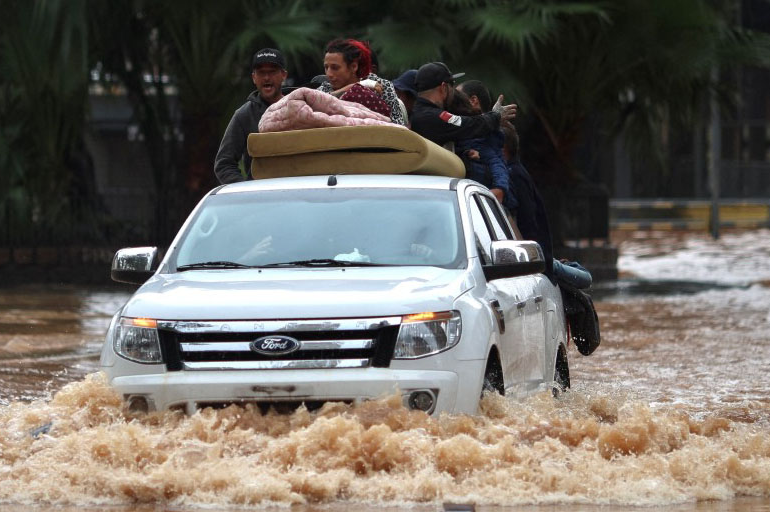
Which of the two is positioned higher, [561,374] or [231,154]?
[231,154]

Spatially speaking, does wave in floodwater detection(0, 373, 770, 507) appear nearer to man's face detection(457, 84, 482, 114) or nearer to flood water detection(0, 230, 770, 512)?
flood water detection(0, 230, 770, 512)

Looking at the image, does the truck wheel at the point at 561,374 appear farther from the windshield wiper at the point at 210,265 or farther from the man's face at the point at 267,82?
the man's face at the point at 267,82

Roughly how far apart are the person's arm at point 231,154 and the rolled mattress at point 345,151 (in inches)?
52.6

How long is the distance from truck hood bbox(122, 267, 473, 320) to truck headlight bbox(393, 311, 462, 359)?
0.04 m

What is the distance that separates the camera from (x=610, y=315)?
17969 millimetres

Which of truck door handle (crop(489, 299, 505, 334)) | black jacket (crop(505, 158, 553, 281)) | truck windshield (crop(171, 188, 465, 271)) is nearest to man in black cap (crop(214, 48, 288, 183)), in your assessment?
black jacket (crop(505, 158, 553, 281))

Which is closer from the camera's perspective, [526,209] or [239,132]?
[239,132]

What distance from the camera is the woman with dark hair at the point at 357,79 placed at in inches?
374

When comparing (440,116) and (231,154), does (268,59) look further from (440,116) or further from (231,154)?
(440,116)

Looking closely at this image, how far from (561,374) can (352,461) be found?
3176 millimetres

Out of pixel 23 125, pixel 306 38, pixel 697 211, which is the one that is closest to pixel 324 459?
pixel 306 38

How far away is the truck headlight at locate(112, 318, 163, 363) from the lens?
717 centimetres

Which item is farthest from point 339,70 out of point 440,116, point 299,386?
point 299,386

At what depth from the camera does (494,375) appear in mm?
7625
